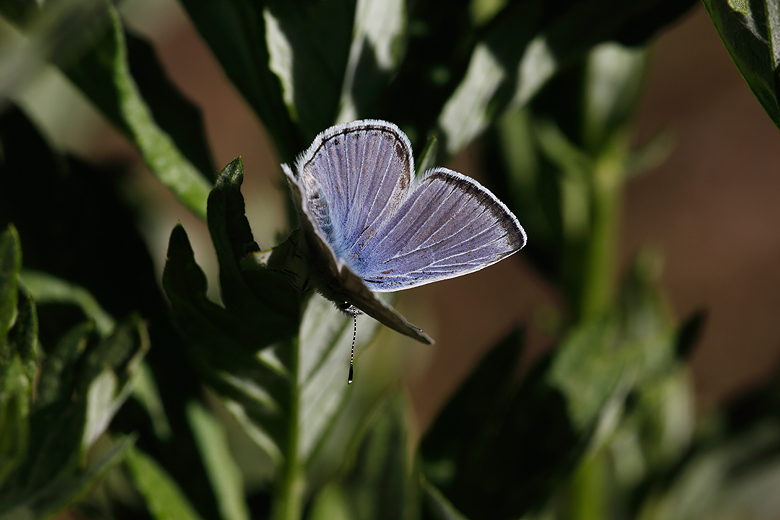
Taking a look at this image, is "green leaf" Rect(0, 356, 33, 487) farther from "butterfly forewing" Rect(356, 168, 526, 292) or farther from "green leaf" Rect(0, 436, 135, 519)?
"butterfly forewing" Rect(356, 168, 526, 292)

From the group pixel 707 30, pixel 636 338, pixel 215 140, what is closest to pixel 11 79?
pixel 636 338

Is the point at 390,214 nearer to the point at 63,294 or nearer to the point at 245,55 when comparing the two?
the point at 245,55

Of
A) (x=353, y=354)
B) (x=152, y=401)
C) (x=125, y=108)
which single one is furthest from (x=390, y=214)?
(x=152, y=401)

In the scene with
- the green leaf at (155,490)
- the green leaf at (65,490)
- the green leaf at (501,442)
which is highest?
the green leaf at (65,490)

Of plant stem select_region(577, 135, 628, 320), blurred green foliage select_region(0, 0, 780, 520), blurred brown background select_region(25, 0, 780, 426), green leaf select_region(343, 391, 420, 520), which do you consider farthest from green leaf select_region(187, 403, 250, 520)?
blurred brown background select_region(25, 0, 780, 426)

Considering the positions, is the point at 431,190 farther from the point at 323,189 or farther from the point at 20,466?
the point at 20,466

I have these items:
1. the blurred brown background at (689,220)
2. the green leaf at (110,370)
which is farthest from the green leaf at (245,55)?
the blurred brown background at (689,220)

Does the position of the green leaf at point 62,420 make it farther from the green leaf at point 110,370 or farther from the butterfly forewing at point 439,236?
the butterfly forewing at point 439,236
